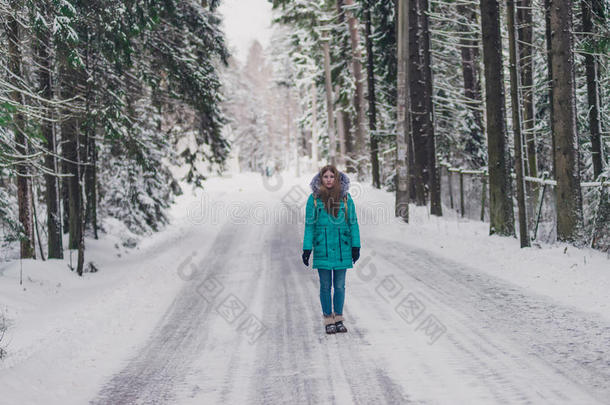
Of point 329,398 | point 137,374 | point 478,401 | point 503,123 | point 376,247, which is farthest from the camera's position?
point 376,247

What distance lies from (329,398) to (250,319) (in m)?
3.22

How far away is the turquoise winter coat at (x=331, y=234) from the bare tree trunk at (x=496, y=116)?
304 inches

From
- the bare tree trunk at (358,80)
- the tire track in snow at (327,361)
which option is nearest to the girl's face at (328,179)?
the tire track in snow at (327,361)

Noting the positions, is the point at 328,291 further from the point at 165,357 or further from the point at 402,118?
the point at 402,118

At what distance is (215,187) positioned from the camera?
42.2 meters

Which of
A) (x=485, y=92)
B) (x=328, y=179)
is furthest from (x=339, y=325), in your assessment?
(x=485, y=92)

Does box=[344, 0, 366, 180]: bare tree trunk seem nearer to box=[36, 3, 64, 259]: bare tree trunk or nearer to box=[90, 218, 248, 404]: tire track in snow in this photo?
box=[36, 3, 64, 259]: bare tree trunk

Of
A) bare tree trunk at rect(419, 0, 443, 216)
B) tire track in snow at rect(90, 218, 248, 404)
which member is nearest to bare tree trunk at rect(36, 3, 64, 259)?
tire track in snow at rect(90, 218, 248, 404)

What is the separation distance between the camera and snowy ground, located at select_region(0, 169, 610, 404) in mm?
4945

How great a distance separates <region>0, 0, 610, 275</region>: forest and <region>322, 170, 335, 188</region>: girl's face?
426cm

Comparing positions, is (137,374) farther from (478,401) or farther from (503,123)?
(503,123)

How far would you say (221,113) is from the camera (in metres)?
20.9

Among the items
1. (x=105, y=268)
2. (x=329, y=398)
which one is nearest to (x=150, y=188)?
(x=105, y=268)

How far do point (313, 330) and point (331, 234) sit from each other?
1299mm
